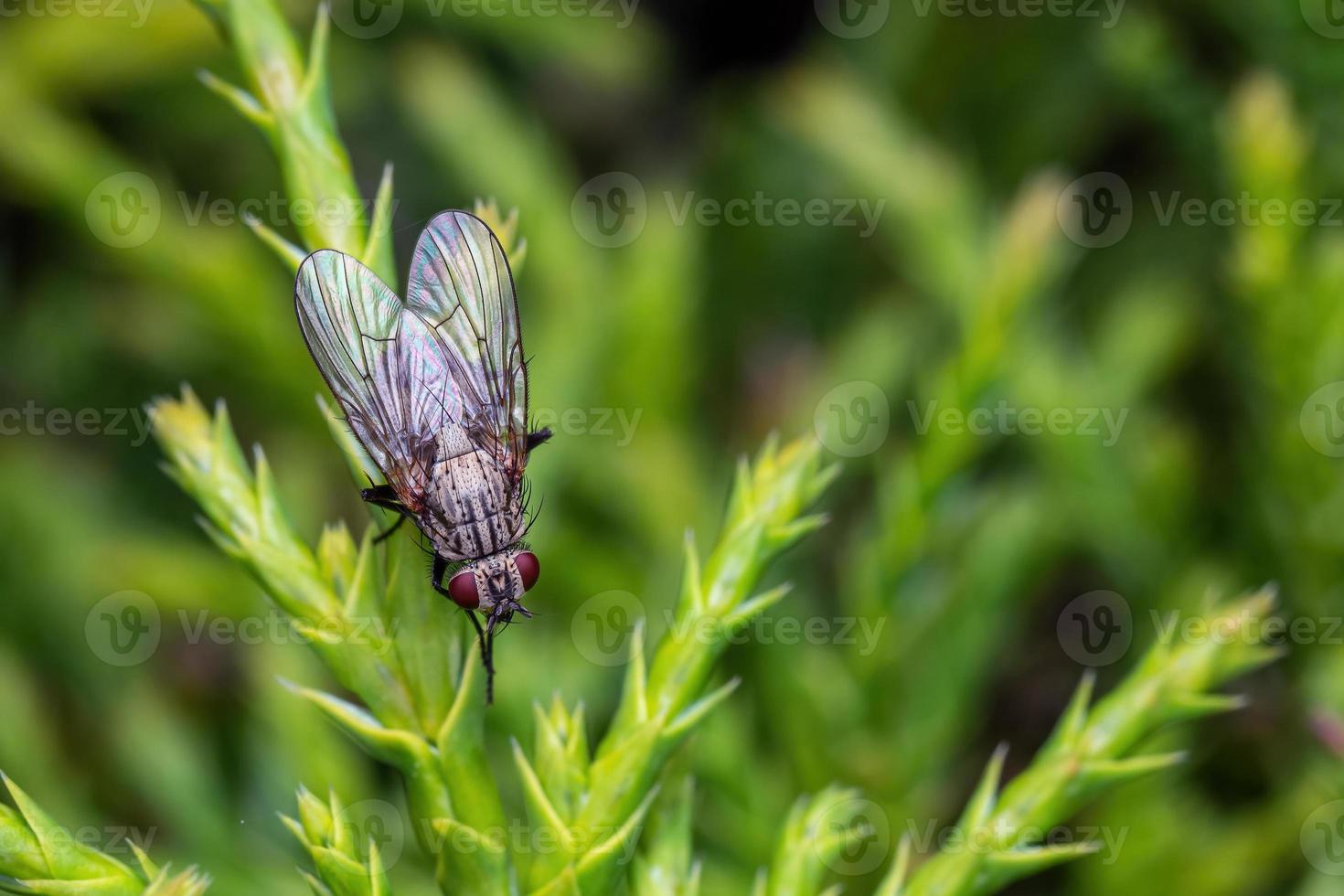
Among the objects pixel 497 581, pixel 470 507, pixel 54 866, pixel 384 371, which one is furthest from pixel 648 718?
pixel 384 371

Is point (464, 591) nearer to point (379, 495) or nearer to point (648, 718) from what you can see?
point (379, 495)

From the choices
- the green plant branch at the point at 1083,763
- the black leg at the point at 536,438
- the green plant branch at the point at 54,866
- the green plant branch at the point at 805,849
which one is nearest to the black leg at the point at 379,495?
the black leg at the point at 536,438

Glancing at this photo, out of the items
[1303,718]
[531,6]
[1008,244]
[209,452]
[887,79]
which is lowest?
[1303,718]

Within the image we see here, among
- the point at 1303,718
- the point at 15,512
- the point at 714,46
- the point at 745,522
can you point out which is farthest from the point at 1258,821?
the point at 15,512

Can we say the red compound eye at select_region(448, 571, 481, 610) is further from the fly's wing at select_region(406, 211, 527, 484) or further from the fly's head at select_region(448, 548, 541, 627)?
the fly's wing at select_region(406, 211, 527, 484)

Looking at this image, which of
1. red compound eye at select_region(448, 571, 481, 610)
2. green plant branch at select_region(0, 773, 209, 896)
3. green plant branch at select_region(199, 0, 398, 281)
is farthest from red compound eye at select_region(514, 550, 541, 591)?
green plant branch at select_region(0, 773, 209, 896)

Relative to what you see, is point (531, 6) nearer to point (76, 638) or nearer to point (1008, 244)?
point (1008, 244)
